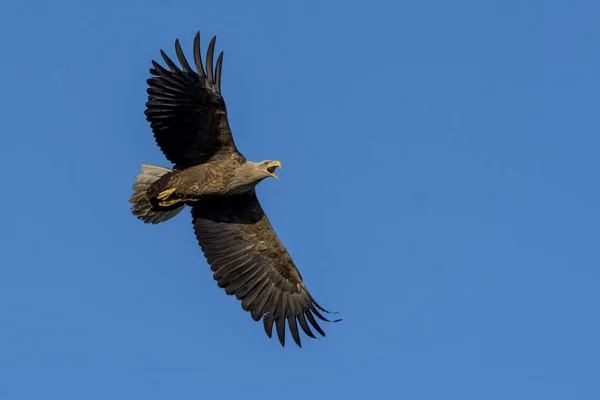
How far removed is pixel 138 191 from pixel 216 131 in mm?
1403

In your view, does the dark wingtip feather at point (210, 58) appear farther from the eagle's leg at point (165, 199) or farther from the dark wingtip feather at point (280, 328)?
the dark wingtip feather at point (280, 328)

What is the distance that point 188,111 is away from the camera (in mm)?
15203

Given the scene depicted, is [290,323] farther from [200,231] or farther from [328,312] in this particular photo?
[200,231]

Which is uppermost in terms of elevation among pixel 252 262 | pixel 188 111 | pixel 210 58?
pixel 210 58

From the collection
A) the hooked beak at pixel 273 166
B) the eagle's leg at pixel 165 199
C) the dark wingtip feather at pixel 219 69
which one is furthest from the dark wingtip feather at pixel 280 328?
the dark wingtip feather at pixel 219 69

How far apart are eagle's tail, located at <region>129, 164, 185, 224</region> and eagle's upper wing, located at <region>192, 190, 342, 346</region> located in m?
Result: 0.39

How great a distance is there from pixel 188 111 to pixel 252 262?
7.26 ft

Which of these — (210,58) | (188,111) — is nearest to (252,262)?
(188,111)

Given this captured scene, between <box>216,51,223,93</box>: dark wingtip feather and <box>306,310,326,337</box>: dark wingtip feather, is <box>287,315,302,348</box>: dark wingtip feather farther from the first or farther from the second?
<box>216,51,223,93</box>: dark wingtip feather

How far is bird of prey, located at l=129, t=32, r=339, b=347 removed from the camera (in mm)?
15125

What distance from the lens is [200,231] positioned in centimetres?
1619

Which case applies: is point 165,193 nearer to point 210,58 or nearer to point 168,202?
point 168,202

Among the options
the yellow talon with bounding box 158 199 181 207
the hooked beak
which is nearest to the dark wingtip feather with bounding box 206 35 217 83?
the hooked beak

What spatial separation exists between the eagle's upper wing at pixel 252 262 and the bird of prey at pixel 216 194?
0.04ft
